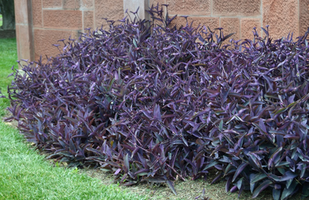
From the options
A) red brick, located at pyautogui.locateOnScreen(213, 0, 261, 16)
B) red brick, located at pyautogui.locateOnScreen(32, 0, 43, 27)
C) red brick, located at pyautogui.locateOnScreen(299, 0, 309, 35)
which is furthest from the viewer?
red brick, located at pyautogui.locateOnScreen(32, 0, 43, 27)

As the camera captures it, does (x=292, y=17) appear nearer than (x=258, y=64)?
No

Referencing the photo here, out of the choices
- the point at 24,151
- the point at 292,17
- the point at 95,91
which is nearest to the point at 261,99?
the point at 292,17

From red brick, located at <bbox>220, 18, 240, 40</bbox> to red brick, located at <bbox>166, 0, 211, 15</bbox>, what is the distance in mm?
281

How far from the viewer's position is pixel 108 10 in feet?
19.4

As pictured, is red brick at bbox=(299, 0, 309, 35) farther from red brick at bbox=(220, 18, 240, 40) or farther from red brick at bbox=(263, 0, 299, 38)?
red brick at bbox=(220, 18, 240, 40)

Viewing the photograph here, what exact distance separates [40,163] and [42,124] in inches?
21.3

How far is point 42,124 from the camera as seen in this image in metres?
3.99

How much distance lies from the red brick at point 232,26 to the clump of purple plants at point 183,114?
0.45 meters

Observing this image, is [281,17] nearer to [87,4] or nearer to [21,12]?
[87,4]

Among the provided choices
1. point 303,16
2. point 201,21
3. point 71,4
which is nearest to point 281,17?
point 303,16

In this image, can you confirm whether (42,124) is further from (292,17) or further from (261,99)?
(292,17)

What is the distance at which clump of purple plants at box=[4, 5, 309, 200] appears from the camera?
2656 mm

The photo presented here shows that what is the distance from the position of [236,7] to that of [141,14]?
1.44m

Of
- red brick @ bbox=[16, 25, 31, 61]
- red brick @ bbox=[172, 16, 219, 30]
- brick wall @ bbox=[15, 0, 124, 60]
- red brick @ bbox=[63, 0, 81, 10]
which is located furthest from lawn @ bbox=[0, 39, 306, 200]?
red brick @ bbox=[16, 25, 31, 61]
